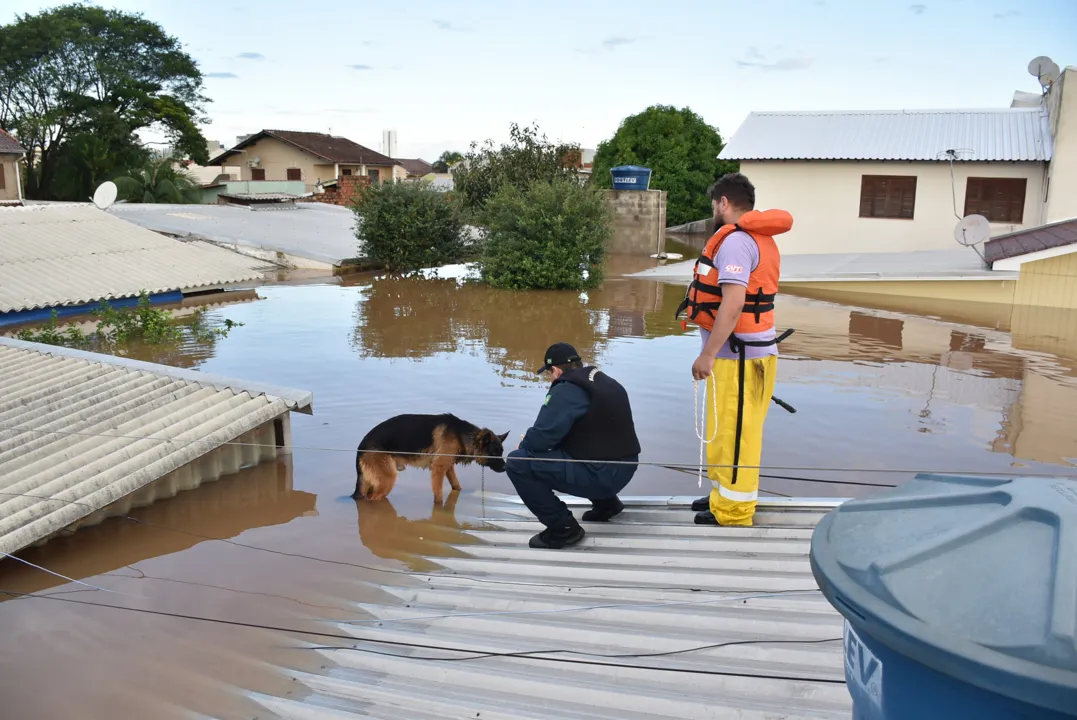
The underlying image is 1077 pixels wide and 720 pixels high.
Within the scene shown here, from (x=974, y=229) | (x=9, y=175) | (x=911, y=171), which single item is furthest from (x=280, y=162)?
(x=974, y=229)

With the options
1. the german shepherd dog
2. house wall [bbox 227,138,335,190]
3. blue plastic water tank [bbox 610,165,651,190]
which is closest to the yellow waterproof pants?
the german shepherd dog

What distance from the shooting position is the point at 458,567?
5504 mm

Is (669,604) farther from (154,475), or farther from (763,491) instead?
(154,475)

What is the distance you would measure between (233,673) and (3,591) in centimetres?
205

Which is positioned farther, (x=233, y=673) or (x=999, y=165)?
(x=999, y=165)

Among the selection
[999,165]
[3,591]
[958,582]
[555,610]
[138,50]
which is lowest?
[3,591]

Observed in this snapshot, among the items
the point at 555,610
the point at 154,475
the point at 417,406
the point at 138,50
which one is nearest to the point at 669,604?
the point at 555,610

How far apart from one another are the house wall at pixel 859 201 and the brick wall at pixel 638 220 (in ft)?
14.8

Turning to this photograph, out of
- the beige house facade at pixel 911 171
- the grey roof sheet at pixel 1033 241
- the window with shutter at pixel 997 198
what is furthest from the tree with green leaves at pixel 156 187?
the grey roof sheet at pixel 1033 241

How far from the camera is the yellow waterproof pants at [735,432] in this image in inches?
200

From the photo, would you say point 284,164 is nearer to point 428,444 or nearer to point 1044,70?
point 1044,70

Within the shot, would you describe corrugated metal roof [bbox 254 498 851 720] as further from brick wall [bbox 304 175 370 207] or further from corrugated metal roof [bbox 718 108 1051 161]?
brick wall [bbox 304 175 370 207]

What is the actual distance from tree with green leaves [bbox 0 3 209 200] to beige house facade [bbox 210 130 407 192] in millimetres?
4470

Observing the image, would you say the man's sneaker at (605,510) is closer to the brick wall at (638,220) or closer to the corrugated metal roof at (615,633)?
the corrugated metal roof at (615,633)
